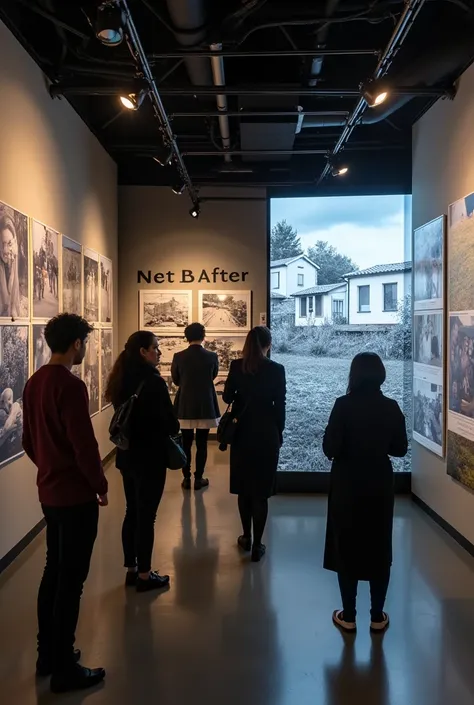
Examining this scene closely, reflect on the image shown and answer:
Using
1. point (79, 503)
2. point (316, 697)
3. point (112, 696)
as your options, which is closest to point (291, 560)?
point (316, 697)

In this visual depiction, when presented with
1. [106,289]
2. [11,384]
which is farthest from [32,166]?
[106,289]

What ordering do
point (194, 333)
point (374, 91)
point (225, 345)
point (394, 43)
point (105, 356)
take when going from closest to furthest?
point (394, 43), point (374, 91), point (194, 333), point (105, 356), point (225, 345)

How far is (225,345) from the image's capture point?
27.0ft

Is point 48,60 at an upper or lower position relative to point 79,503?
upper

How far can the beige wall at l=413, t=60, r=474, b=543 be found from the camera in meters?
4.29

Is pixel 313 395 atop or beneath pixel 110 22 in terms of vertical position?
beneath

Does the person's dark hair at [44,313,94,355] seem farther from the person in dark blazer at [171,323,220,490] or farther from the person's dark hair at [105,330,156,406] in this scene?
the person in dark blazer at [171,323,220,490]

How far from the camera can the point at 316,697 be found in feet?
8.15

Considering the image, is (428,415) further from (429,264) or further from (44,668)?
(44,668)

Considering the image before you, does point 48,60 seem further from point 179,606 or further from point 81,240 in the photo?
point 179,606

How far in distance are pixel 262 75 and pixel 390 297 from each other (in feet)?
10.4

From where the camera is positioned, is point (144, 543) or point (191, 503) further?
point (191, 503)

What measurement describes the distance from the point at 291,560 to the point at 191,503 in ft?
5.25

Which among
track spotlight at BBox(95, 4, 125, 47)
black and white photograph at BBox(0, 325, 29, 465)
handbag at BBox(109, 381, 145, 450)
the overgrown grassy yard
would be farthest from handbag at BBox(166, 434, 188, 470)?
the overgrown grassy yard
